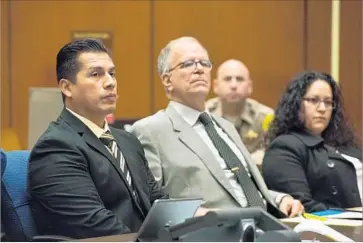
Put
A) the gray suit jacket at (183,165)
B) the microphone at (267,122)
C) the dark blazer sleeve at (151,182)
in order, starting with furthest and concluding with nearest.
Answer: the microphone at (267,122), the gray suit jacket at (183,165), the dark blazer sleeve at (151,182)

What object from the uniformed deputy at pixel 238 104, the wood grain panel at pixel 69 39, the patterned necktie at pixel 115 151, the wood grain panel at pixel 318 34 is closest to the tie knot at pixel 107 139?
the patterned necktie at pixel 115 151

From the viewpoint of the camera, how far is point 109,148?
102 inches

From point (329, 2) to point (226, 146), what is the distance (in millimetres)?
3367

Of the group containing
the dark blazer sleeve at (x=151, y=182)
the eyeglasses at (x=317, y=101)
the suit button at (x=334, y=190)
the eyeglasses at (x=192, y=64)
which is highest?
the eyeglasses at (x=192, y=64)

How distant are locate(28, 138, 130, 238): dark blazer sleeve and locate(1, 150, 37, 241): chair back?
0.22 feet

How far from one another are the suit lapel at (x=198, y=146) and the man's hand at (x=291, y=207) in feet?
0.87

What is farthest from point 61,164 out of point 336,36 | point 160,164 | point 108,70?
point 336,36

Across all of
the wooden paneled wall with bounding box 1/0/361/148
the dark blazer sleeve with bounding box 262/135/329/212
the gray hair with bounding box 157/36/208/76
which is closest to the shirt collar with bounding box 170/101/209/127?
the gray hair with bounding box 157/36/208/76

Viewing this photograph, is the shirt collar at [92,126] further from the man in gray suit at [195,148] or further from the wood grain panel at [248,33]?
the wood grain panel at [248,33]

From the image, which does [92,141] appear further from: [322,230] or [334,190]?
[334,190]

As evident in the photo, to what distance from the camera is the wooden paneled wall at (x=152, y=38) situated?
19.2ft

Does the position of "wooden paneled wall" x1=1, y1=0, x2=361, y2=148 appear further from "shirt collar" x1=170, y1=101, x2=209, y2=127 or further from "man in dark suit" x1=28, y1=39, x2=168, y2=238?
"man in dark suit" x1=28, y1=39, x2=168, y2=238

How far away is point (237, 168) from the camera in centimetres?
307

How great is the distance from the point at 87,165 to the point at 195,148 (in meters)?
0.75
